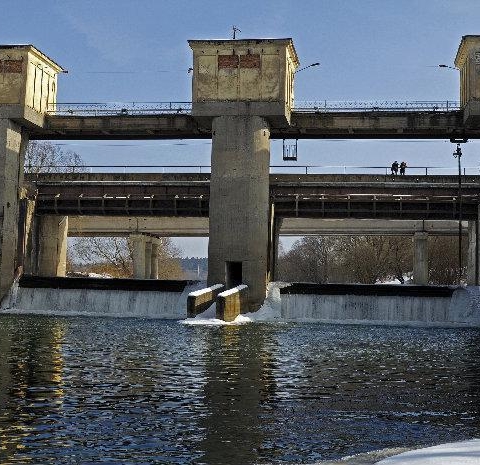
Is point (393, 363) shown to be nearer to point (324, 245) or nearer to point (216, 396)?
point (216, 396)

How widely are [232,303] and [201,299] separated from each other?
1810 millimetres

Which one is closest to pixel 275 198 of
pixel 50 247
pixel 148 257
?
pixel 50 247

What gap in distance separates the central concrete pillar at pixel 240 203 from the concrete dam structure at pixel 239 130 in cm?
6

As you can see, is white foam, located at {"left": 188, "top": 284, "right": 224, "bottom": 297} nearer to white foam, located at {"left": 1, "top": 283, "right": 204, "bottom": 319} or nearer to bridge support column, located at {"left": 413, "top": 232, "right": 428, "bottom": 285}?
white foam, located at {"left": 1, "top": 283, "right": 204, "bottom": 319}

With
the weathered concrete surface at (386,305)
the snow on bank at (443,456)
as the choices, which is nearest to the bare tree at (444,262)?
the weathered concrete surface at (386,305)

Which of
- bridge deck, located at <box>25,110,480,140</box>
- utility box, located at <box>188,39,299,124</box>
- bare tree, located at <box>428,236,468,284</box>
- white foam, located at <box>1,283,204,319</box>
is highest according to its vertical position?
utility box, located at <box>188,39,299,124</box>

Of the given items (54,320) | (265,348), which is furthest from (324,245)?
(265,348)

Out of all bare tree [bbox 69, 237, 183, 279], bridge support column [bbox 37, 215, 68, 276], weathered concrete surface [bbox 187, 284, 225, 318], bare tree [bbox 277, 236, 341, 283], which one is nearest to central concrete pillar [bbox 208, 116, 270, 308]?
weathered concrete surface [bbox 187, 284, 225, 318]

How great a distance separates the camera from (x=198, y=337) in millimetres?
31344

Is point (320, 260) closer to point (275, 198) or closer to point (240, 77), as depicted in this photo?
point (275, 198)

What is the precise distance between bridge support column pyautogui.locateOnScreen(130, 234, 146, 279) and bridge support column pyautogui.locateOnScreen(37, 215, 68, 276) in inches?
638

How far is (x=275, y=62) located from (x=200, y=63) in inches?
190

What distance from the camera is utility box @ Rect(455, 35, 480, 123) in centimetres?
4622

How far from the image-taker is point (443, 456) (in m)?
9.23
